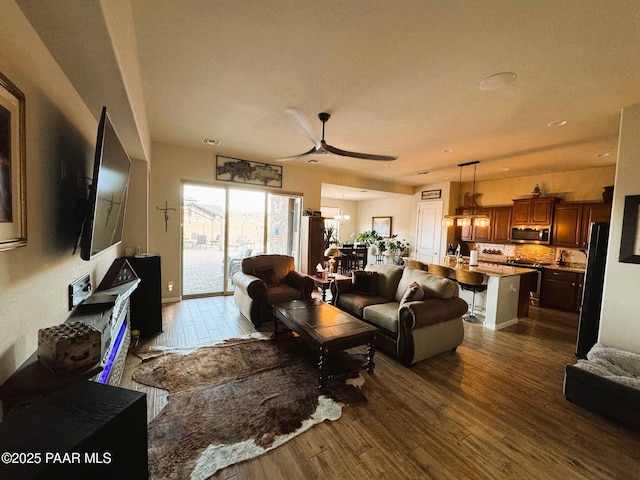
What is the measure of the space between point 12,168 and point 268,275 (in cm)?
328

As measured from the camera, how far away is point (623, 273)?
2.79 m

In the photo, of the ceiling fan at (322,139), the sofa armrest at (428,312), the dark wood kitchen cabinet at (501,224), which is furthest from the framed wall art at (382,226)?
the sofa armrest at (428,312)

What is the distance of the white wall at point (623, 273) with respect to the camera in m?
2.71

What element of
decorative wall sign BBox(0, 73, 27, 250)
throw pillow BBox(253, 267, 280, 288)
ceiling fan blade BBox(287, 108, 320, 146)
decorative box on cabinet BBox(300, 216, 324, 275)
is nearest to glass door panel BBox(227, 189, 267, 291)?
decorative box on cabinet BBox(300, 216, 324, 275)

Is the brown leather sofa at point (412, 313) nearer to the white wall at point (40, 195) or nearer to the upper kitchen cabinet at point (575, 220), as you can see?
the white wall at point (40, 195)

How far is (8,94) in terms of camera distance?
1073 millimetres

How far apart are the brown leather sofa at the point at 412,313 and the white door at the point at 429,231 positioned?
14.1ft

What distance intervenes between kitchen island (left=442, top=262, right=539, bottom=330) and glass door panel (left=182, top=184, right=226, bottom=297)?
442cm

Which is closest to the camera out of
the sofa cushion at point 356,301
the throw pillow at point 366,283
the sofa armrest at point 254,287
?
the sofa cushion at point 356,301

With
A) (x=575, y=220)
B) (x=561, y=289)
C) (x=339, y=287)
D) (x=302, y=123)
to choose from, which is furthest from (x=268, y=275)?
(x=575, y=220)

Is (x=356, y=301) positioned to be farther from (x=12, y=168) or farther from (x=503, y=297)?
(x=12, y=168)

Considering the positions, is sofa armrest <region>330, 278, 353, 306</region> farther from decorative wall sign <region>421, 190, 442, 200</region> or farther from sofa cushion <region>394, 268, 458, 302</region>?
decorative wall sign <region>421, 190, 442, 200</region>

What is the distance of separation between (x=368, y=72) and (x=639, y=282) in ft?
11.1

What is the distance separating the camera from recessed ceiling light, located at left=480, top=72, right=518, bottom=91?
2295mm
